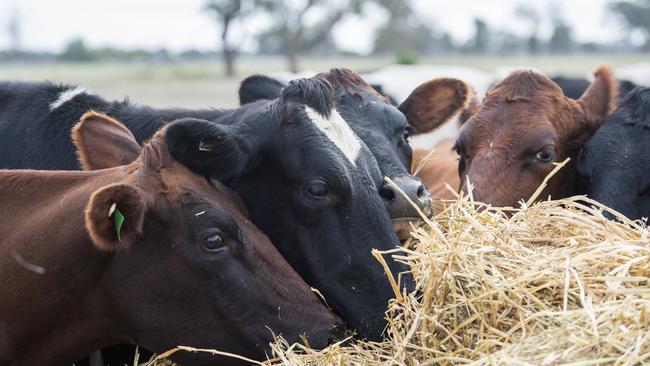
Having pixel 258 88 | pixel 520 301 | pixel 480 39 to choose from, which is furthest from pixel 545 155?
pixel 480 39

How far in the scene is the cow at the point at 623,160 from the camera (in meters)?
4.46

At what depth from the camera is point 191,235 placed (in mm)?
3281

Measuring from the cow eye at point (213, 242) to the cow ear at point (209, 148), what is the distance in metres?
0.40

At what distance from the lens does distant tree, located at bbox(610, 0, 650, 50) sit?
201 feet

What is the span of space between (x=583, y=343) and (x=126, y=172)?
1.94 meters

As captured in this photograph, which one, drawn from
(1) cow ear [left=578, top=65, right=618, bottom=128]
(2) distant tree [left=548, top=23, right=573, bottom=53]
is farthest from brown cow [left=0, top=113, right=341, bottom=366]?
(2) distant tree [left=548, top=23, right=573, bottom=53]

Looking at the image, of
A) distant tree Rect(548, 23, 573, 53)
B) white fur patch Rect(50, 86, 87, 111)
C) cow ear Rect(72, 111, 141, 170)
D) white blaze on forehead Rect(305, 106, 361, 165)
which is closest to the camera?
white blaze on forehead Rect(305, 106, 361, 165)

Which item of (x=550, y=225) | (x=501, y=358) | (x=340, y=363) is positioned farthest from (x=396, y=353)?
→ (x=550, y=225)

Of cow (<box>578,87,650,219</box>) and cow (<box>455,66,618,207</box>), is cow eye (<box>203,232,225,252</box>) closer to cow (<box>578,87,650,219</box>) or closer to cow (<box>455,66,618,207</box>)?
cow (<box>455,66,618,207</box>)

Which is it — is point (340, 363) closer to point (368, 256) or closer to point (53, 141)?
point (368, 256)

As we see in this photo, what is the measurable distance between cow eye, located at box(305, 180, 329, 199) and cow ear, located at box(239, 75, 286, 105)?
1.40 m

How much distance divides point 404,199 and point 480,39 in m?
56.4

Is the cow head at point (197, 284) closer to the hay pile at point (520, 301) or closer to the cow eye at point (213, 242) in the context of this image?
the cow eye at point (213, 242)

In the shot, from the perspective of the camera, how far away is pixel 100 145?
4.14m
